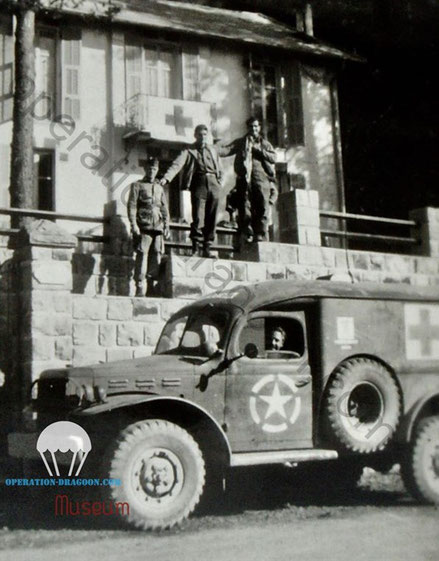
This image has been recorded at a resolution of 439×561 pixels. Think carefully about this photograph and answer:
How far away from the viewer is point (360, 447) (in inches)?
250

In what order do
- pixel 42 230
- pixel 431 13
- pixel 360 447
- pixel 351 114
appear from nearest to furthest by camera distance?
pixel 360 447, pixel 42 230, pixel 431 13, pixel 351 114

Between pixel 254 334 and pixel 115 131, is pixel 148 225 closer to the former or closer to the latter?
pixel 254 334

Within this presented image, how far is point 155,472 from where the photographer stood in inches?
224

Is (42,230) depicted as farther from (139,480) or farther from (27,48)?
(27,48)

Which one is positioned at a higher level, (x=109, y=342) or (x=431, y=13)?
(x=431, y=13)

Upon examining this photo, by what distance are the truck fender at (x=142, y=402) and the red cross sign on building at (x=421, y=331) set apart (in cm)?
177

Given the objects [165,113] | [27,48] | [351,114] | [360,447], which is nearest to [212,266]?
[360,447]

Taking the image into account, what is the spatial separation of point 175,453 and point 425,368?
2269 millimetres

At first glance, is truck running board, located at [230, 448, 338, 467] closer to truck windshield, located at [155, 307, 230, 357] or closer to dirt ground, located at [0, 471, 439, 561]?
dirt ground, located at [0, 471, 439, 561]

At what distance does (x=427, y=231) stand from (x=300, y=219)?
2272mm

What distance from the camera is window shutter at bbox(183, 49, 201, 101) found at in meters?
19.2

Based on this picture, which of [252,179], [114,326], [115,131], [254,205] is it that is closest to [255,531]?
[114,326]

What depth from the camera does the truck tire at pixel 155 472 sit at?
5531mm

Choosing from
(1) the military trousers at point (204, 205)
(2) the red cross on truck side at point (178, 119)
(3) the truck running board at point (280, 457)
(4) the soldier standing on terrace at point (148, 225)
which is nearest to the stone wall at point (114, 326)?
(4) the soldier standing on terrace at point (148, 225)
